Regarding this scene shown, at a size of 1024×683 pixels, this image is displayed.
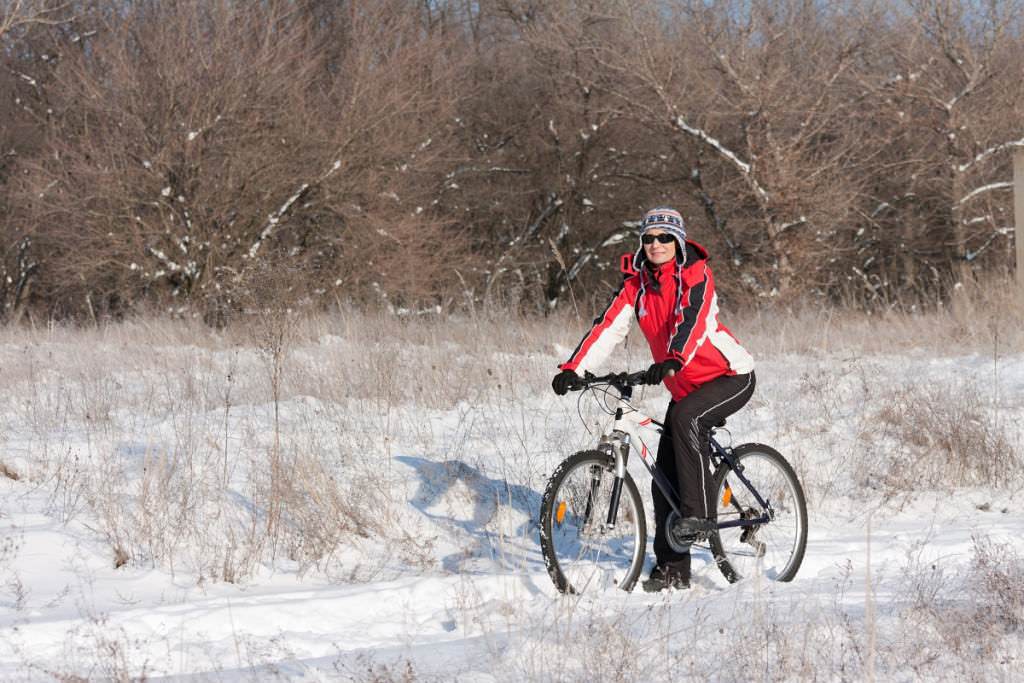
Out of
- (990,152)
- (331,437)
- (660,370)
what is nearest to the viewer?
(660,370)

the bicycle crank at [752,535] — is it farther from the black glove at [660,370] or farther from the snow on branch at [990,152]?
the snow on branch at [990,152]

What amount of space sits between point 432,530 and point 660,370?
94.3 inches

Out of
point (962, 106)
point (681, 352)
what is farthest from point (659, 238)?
point (962, 106)

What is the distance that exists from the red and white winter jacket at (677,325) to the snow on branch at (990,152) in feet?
55.2

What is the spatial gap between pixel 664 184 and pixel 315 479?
17183 mm

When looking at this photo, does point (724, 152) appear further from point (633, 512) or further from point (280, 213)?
point (633, 512)

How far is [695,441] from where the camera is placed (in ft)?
17.6

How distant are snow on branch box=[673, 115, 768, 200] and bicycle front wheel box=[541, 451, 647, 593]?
627 inches

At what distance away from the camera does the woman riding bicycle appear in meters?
5.30

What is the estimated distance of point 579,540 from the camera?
543cm

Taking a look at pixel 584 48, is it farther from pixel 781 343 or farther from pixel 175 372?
pixel 175 372

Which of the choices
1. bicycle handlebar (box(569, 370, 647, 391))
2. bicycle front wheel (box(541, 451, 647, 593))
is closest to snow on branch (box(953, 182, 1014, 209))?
bicycle front wheel (box(541, 451, 647, 593))

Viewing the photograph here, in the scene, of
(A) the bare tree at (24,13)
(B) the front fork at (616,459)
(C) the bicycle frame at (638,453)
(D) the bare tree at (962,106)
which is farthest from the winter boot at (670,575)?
(D) the bare tree at (962,106)

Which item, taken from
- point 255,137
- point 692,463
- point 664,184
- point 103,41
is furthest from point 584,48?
point 692,463
